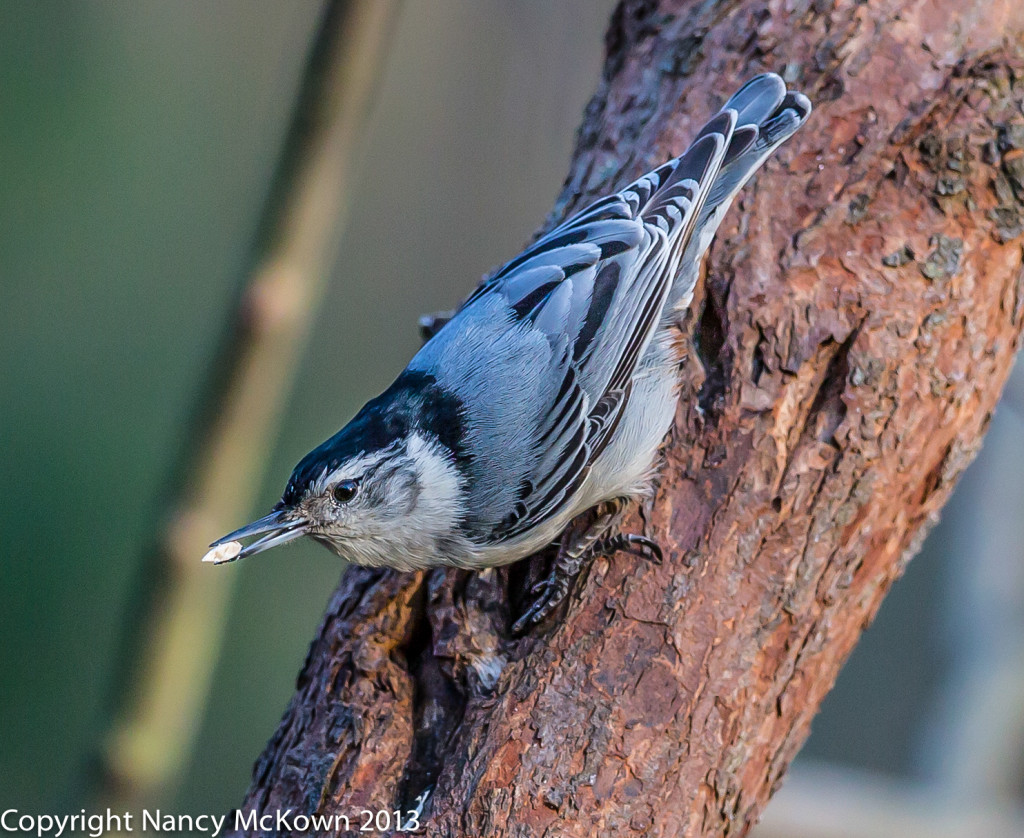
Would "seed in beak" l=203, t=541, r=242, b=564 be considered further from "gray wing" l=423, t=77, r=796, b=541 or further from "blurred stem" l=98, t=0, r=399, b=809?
"gray wing" l=423, t=77, r=796, b=541

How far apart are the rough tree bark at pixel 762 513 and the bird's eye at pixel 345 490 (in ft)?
0.91

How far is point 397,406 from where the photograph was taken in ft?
6.95

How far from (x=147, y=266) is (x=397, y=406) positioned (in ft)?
10.0

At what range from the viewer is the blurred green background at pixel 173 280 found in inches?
166

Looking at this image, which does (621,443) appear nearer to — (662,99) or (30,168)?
(662,99)

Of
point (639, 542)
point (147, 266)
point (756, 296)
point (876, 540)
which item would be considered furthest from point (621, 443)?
point (147, 266)

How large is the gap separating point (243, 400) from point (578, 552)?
0.85 metres

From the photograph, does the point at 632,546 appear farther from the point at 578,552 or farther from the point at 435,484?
the point at 435,484

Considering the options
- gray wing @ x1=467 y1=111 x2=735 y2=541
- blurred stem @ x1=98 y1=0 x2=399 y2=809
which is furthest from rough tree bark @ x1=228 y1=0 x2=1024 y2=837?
blurred stem @ x1=98 y1=0 x2=399 y2=809

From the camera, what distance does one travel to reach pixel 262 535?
6.44 feet

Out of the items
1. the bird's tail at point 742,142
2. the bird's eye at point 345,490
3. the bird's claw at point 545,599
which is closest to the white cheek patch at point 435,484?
the bird's eye at point 345,490

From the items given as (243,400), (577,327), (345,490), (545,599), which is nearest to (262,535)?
(345,490)

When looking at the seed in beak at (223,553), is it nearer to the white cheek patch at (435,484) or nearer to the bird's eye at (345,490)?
the bird's eye at (345,490)

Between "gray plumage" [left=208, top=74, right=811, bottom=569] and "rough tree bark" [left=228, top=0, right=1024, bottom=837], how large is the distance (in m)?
0.10
